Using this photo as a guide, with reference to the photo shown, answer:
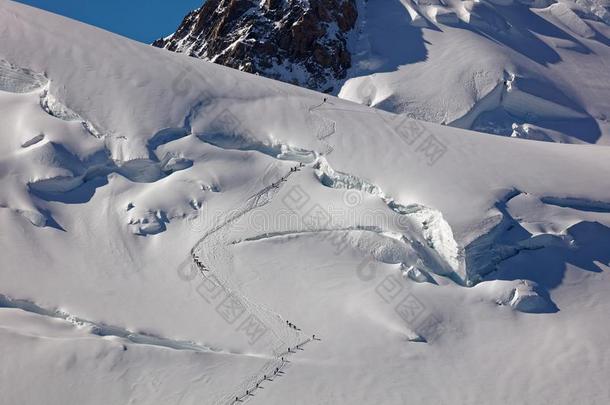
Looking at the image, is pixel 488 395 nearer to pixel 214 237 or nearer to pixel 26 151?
pixel 214 237

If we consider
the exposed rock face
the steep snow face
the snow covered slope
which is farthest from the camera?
the exposed rock face

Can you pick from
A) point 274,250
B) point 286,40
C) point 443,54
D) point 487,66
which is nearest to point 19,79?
point 274,250

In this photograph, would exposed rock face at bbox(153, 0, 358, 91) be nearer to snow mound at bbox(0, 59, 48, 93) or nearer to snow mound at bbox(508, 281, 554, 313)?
snow mound at bbox(0, 59, 48, 93)

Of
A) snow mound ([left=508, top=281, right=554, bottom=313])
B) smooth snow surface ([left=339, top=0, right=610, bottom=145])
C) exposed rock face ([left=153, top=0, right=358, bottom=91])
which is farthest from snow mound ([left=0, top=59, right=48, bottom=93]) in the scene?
exposed rock face ([left=153, top=0, right=358, bottom=91])

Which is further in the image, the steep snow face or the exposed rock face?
the exposed rock face

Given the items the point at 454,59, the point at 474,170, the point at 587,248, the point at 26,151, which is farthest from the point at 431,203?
the point at 454,59

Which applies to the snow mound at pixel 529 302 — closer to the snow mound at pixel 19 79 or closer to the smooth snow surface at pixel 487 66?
the snow mound at pixel 19 79
